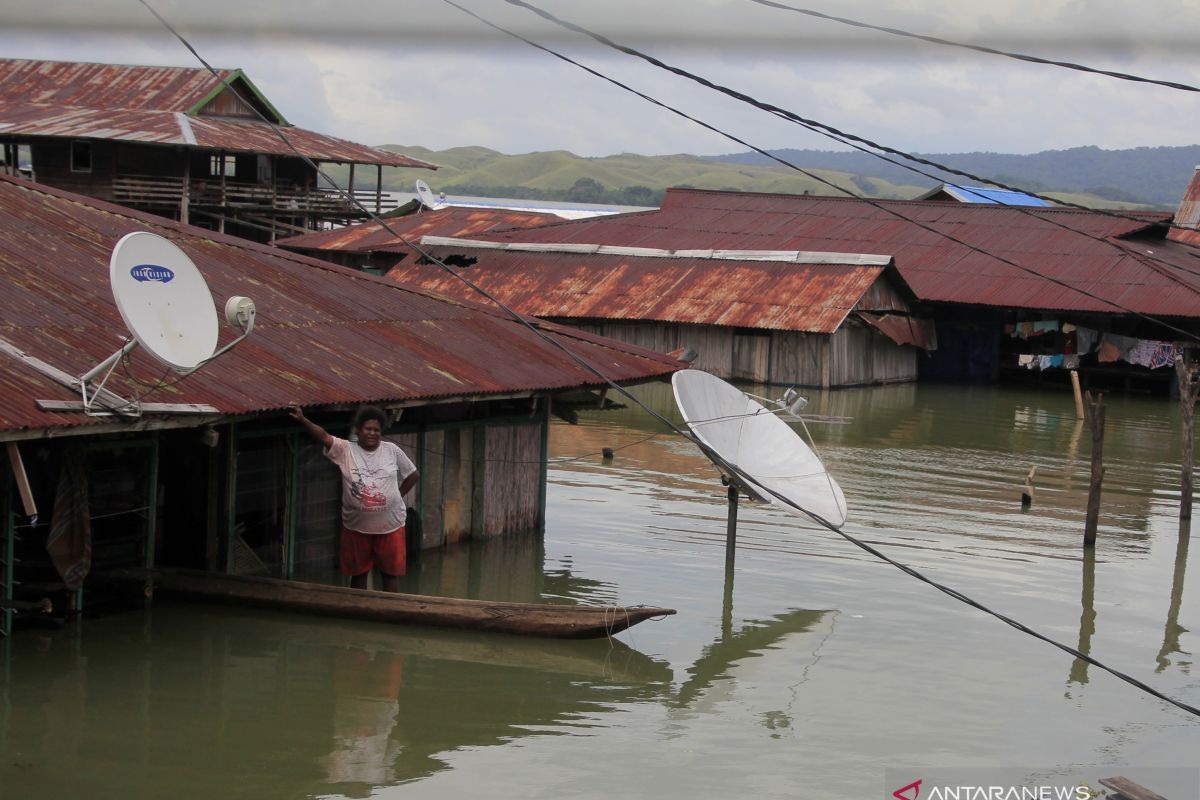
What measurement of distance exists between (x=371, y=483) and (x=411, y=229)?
3494 centimetres

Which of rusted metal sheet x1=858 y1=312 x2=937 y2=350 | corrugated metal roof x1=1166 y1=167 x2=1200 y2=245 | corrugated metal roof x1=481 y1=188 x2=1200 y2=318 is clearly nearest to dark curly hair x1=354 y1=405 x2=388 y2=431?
rusted metal sheet x1=858 y1=312 x2=937 y2=350

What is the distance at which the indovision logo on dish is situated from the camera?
9.37 m

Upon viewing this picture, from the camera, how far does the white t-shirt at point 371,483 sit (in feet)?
40.2

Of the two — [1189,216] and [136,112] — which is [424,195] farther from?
[1189,216]

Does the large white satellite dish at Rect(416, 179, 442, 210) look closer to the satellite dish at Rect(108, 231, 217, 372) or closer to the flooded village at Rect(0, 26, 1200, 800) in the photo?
the flooded village at Rect(0, 26, 1200, 800)

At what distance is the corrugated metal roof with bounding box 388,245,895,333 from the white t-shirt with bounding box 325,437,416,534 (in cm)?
2310

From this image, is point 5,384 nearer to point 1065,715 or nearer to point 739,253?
point 1065,715

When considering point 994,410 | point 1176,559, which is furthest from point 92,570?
point 994,410

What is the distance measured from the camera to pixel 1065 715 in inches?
449

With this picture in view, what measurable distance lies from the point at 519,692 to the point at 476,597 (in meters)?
3.12

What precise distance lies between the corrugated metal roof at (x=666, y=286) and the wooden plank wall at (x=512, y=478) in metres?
18.4

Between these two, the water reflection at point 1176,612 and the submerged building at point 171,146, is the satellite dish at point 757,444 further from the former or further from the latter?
the submerged building at point 171,146

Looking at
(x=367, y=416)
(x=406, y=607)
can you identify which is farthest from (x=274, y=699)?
(x=367, y=416)

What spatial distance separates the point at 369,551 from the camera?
12750 millimetres
